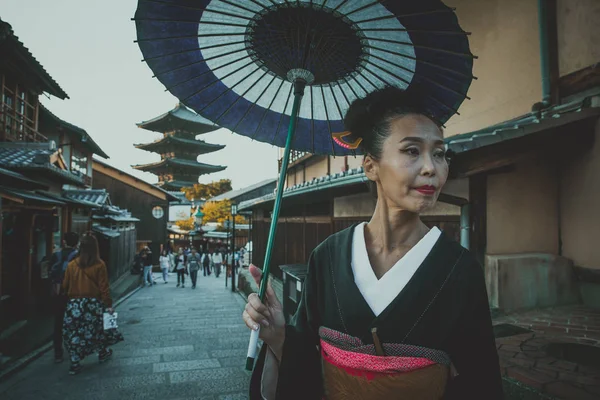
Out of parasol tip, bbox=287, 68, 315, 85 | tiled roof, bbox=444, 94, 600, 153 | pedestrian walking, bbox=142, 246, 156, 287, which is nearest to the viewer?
parasol tip, bbox=287, 68, 315, 85

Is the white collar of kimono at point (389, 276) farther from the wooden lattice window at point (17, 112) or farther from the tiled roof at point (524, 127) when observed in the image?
the wooden lattice window at point (17, 112)

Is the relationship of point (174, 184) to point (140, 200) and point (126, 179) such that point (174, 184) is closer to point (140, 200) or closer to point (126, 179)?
point (140, 200)

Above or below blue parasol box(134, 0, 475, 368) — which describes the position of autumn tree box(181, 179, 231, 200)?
above

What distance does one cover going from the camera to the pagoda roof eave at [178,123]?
36188mm

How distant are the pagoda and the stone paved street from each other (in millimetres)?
30227

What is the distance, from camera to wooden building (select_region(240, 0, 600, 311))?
484cm

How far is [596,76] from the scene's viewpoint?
198 inches

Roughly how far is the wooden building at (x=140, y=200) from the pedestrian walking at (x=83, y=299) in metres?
23.6

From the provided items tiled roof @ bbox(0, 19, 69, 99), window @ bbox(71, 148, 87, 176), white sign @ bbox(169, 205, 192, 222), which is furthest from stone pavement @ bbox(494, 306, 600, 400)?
white sign @ bbox(169, 205, 192, 222)

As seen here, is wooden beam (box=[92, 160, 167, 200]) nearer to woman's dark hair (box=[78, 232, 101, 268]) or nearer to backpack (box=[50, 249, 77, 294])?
backpack (box=[50, 249, 77, 294])

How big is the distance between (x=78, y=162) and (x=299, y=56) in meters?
23.5

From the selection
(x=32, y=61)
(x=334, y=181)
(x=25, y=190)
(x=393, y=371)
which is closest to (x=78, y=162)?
(x=32, y=61)

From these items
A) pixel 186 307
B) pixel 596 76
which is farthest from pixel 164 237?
pixel 596 76

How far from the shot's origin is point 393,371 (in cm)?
136
